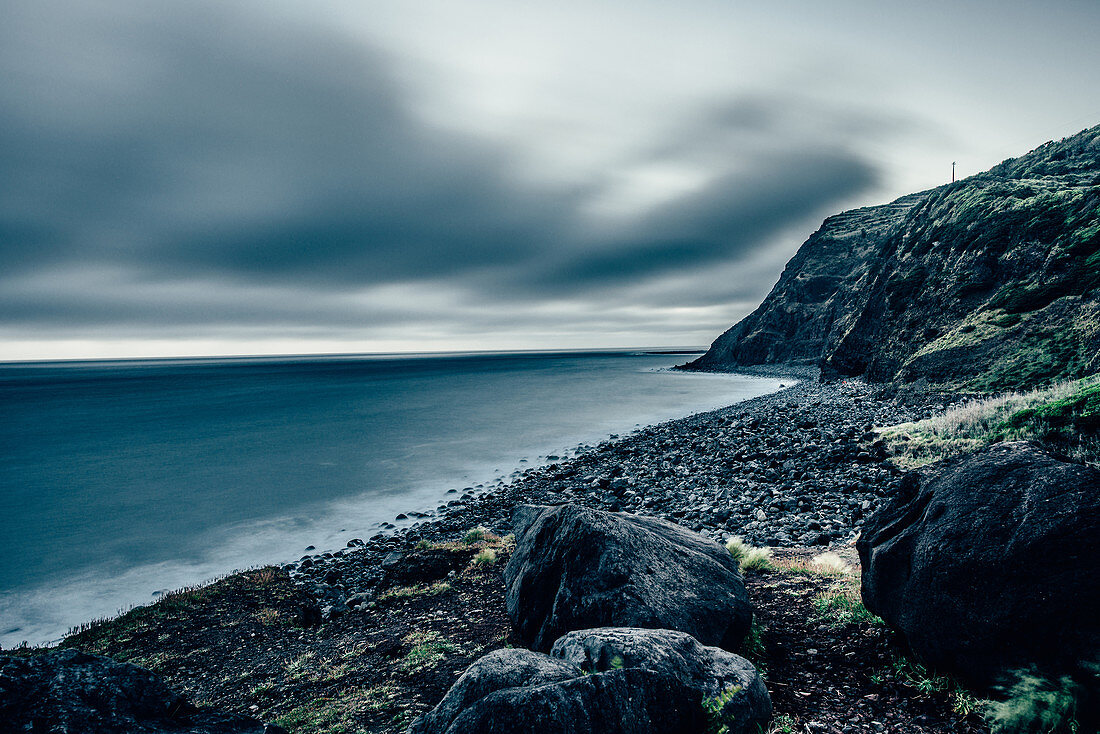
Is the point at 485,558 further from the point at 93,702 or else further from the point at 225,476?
the point at 225,476

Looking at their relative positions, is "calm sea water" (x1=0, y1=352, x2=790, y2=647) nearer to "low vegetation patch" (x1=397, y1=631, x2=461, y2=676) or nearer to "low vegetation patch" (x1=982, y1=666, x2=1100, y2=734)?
"low vegetation patch" (x1=397, y1=631, x2=461, y2=676)

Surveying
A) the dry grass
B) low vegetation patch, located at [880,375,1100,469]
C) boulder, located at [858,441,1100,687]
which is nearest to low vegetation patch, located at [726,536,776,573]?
the dry grass

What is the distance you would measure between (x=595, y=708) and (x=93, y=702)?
4.15 m

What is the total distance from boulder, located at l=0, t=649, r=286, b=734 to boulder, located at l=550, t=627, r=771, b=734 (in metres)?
2.84

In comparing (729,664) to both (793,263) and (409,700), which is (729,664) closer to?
(409,700)

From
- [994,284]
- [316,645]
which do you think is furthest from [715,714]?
[994,284]

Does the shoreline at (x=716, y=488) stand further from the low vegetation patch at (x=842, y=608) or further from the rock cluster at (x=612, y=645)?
the rock cluster at (x=612, y=645)

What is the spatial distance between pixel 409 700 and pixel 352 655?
3.08m

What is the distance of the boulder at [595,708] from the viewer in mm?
3525

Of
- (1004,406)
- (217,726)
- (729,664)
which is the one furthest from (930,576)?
(1004,406)

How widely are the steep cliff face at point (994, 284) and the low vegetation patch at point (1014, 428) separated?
10.1 m

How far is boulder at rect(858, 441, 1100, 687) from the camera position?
439 cm

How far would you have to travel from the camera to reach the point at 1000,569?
15.6ft

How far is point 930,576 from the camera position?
5.28m
